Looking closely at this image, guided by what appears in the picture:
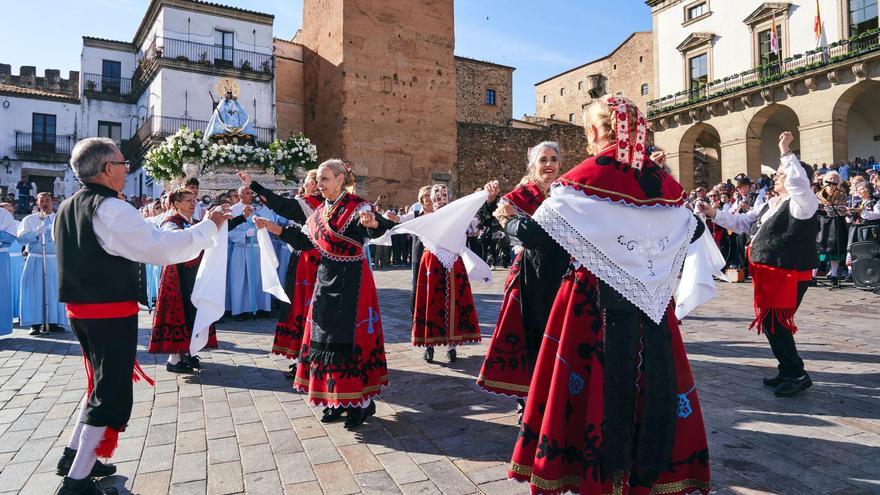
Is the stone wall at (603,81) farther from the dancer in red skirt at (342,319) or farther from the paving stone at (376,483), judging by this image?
the paving stone at (376,483)

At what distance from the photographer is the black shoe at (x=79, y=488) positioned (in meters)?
3.14

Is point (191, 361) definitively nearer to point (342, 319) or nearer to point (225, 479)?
point (342, 319)

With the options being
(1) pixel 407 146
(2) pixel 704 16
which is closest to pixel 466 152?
(1) pixel 407 146

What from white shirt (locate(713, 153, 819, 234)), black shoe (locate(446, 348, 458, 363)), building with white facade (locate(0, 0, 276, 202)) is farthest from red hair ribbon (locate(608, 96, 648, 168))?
building with white facade (locate(0, 0, 276, 202))

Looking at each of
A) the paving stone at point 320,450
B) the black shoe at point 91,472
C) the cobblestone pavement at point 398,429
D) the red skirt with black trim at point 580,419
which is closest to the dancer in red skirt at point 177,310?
the cobblestone pavement at point 398,429

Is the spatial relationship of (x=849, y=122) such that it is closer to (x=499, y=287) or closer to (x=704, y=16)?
(x=704, y=16)

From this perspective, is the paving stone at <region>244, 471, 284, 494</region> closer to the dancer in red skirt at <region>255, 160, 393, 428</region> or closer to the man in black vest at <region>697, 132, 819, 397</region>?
the dancer in red skirt at <region>255, 160, 393, 428</region>

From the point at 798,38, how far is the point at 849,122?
470 centimetres

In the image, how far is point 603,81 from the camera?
48000mm

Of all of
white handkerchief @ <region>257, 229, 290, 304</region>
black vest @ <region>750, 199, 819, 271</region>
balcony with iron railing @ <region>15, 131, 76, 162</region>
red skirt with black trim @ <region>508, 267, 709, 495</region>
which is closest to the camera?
red skirt with black trim @ <region>508, 267, 709, 495</region>

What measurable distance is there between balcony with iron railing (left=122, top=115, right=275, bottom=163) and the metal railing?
3.25 metres

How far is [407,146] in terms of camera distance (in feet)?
95.8

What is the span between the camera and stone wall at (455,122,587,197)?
32312 millimetres

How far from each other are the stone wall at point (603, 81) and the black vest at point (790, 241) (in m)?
37.8
